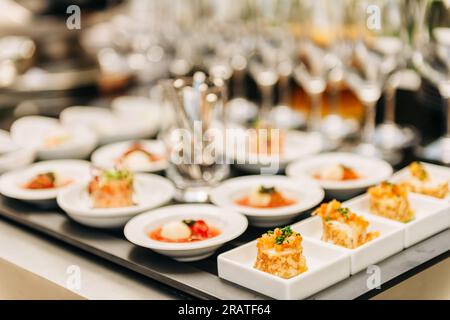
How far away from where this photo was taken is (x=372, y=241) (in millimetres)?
1554

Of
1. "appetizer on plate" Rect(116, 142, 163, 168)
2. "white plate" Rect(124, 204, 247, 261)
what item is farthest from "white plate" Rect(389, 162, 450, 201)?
"appetizer on plate" Rect(116, 142, 163, 168)

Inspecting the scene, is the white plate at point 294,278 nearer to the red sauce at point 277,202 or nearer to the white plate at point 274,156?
the red sauce at point 277,202

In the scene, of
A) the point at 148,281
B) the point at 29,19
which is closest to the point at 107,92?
the point at 29,19

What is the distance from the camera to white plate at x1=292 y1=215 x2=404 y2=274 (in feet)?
4.99

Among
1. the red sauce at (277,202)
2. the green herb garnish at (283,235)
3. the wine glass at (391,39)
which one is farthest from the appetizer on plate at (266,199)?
the wine glass at (391,39)

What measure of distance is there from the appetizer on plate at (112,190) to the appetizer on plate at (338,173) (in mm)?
560

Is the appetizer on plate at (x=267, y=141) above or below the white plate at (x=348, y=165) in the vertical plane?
above

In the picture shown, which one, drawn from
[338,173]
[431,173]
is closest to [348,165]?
[338,173]

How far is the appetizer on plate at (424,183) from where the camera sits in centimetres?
188

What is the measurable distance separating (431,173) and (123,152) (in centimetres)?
99

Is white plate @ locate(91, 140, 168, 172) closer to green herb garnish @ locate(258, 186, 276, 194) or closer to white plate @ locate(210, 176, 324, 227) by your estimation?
white plate @ locate(210, 176, 324, 227)

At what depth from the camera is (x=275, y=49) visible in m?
2.64

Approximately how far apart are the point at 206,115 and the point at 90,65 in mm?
2093

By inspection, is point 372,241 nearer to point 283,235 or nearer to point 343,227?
point 343,227
